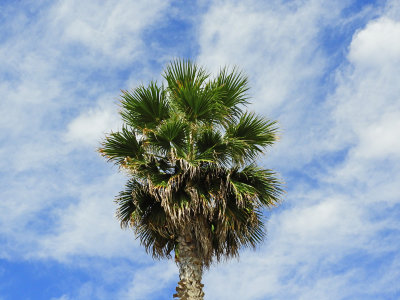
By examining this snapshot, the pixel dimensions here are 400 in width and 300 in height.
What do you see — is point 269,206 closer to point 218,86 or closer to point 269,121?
point 269,121

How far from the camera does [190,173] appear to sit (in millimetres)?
12508

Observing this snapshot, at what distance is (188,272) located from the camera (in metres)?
12.3

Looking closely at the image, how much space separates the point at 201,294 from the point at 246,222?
1.94 metres

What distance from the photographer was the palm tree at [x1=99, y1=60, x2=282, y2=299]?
12.5m

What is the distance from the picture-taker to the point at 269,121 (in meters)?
13.5

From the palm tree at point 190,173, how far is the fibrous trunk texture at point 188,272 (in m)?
0.02

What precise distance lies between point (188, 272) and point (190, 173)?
6.94 feet

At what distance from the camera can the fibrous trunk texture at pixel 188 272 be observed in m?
12.1

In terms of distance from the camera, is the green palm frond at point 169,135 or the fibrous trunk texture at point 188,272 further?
the green palm frond at point 169,135

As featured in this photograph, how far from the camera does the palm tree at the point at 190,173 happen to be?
12.5 meters

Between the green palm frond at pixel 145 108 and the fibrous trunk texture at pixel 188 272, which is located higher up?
the green palm frond at pixel 145 108

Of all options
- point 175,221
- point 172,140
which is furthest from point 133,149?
point 175,221

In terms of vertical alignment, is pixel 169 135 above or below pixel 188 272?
above

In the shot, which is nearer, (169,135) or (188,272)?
(188,272)
